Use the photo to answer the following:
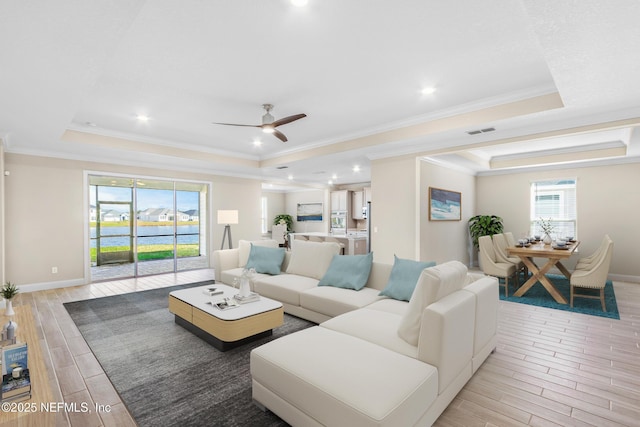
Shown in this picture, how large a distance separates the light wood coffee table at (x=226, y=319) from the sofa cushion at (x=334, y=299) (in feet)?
1.46

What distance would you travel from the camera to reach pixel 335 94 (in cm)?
361

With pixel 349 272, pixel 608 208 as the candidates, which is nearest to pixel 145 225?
pixel 349 272

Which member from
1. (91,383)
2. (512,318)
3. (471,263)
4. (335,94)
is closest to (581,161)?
(471,263)

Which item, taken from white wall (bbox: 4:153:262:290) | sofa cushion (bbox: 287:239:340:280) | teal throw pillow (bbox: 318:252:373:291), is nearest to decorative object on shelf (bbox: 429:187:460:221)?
sofa cushion (bbox: 287:239:340:280)

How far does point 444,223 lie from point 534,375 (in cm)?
420

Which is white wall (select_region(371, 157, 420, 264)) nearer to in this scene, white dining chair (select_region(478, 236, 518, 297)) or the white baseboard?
white dining chair (select_region(478, 236, 518, 297))

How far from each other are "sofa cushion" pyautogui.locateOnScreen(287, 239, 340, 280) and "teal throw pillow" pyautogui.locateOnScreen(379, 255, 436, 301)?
1081 mm

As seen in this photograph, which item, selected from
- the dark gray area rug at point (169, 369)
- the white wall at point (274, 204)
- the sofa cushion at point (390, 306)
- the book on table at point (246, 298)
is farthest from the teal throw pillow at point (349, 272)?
the white wall at point (274, 204)

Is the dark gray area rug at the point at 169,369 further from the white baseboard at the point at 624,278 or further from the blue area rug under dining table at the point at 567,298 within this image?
the white baseboard at the point at 624,278

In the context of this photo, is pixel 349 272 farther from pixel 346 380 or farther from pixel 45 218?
pixel 45 218

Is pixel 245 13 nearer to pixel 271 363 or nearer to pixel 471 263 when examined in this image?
pixel 271 363

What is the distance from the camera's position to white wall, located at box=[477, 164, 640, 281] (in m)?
6.03

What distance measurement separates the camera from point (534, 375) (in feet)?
8.18

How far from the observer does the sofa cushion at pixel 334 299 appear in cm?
313
